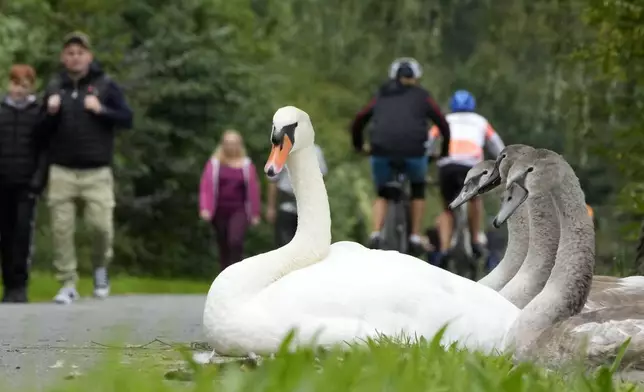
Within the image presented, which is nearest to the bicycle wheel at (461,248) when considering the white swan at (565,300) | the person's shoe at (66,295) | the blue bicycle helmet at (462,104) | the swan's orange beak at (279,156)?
the blue bicycle helmet at (462,104)

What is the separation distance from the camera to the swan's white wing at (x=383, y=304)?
7359 mm

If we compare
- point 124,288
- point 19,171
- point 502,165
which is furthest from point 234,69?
point 502,165

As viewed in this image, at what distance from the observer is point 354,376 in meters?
5.18

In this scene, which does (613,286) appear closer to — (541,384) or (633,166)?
(541,384)

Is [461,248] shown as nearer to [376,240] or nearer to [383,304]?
[376,240]

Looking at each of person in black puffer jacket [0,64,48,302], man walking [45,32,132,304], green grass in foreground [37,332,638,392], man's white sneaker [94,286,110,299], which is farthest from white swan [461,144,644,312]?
man's white sneaker [94,286,110,299]

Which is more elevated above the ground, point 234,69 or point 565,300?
point 234,69

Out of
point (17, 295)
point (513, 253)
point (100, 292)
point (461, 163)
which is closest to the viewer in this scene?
point (513, 253)

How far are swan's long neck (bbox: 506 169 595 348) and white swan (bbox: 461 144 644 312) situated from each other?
1.65ft

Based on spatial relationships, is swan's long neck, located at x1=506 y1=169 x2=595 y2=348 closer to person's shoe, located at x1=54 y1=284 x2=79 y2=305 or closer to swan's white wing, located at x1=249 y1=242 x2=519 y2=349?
swan's white wing, located at x1=249 y1=242 x2=519 y2=349

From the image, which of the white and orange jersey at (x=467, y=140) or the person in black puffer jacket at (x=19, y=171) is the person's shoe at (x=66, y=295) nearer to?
the person in black puffer jacket at (x=19, y=171)

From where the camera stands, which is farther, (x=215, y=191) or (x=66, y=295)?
(x=215, y=191)

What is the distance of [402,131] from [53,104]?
3.43 m

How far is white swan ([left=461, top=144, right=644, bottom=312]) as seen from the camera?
8.30m
